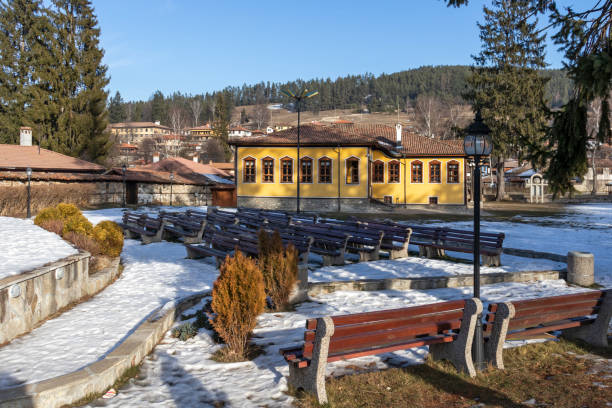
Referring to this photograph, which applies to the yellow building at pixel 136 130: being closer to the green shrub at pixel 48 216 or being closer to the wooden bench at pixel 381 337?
the green shrub at pixel 48 216

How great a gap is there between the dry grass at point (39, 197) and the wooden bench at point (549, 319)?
71.6 feet

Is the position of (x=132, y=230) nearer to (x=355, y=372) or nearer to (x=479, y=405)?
(x=355, y=372)

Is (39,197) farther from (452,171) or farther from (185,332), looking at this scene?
(452,171)

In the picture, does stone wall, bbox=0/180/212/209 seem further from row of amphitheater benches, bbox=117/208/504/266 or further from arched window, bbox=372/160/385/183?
row of amphitheater benches, bbox=117/208/504/266

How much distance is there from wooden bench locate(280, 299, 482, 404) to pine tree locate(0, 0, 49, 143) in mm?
40043

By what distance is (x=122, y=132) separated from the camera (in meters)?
125

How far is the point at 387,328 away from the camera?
4246 millimetres

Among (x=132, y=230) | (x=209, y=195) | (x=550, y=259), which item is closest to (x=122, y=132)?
(x=209, y=195)

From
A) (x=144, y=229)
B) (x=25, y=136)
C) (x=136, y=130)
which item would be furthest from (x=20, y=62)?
(x=136, y=130)

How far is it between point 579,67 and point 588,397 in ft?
16.7

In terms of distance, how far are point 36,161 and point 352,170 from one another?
68.9ft

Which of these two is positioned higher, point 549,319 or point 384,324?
point 384,324

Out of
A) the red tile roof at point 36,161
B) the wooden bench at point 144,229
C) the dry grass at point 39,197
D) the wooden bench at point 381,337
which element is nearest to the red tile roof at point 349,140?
the dry grass at point 39,197

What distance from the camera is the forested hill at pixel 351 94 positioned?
136 meters
